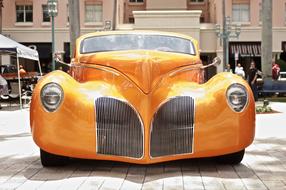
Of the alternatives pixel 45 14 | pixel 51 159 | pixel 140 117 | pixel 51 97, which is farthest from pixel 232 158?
pixel 45 14

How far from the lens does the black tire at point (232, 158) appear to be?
23.9ft

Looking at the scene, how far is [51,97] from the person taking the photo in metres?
6.84

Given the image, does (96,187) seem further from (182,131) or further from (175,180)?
(182,131)

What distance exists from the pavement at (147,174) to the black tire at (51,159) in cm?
8

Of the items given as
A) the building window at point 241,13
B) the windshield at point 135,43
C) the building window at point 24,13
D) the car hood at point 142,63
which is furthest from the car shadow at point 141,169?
the building window at point 241,13

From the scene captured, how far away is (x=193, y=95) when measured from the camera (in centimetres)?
696

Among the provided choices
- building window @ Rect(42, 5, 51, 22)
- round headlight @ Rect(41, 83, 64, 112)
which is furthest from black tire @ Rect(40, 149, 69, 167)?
building window @ Rect(42, 5, 51, 22)

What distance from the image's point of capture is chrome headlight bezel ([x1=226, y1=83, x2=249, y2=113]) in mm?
6931

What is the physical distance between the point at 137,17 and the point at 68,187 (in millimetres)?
41814

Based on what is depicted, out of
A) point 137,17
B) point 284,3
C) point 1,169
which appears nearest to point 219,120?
point 1,169

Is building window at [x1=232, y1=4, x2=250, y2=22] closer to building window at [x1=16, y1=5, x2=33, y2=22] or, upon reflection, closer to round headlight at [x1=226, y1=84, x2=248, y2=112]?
building window at [x1=16, y1=5, x2=33, y2=22]

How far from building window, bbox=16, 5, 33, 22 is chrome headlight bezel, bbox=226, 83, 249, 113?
1757 inches

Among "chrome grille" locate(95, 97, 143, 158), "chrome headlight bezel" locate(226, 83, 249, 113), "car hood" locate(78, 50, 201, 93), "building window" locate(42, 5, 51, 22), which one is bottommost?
"chrome grille" locate(95, 97, 143, 158)

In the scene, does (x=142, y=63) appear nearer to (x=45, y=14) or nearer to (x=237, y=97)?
(x=237, y=97)
